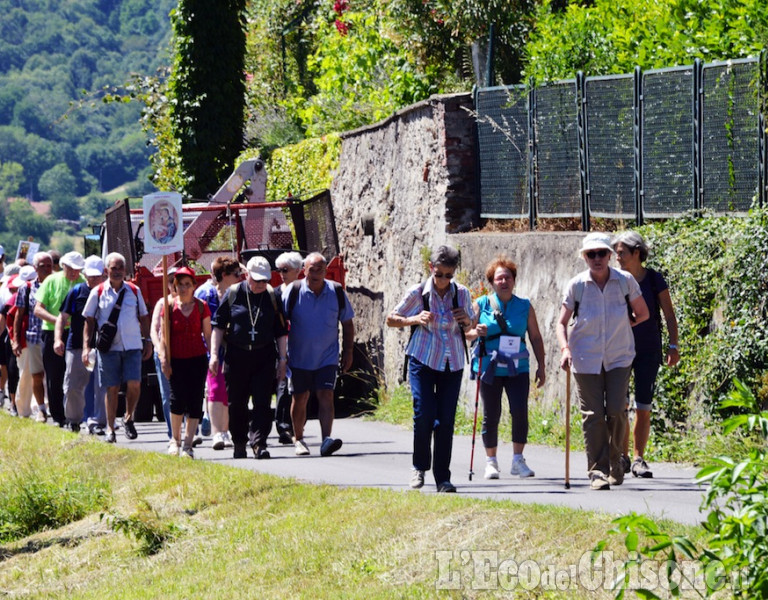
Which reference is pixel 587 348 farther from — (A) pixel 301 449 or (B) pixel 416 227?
(B) pixel 416 227

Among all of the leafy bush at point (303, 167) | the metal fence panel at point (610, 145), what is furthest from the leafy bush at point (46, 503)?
the leafy bush at point (303, 167)

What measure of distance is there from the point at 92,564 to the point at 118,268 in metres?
4.97

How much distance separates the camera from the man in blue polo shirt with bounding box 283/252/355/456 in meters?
14.2

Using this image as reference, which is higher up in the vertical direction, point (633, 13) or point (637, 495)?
point (633, 13)

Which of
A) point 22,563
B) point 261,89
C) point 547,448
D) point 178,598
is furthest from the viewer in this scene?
point 261,89

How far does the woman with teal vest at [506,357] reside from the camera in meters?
12.3

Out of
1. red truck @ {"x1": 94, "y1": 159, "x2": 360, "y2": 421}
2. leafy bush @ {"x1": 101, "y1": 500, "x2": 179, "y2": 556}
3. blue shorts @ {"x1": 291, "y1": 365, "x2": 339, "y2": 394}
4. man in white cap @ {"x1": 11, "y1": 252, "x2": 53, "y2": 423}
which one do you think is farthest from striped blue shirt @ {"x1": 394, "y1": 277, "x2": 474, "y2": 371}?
red truck @ {"x1": 94, "y1": 159, "x2": 360, "y2": 421}

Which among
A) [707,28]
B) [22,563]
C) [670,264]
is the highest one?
[707,28]

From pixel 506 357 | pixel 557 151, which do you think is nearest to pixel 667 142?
pixel 557 151

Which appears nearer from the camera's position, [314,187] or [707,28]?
[707,28]

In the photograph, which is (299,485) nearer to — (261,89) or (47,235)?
(261,89)

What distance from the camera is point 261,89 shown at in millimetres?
40281

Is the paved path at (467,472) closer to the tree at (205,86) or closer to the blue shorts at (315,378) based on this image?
the blue shorts at (315,378)

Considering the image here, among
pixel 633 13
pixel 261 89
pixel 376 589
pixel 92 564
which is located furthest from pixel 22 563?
pixel 261 89
